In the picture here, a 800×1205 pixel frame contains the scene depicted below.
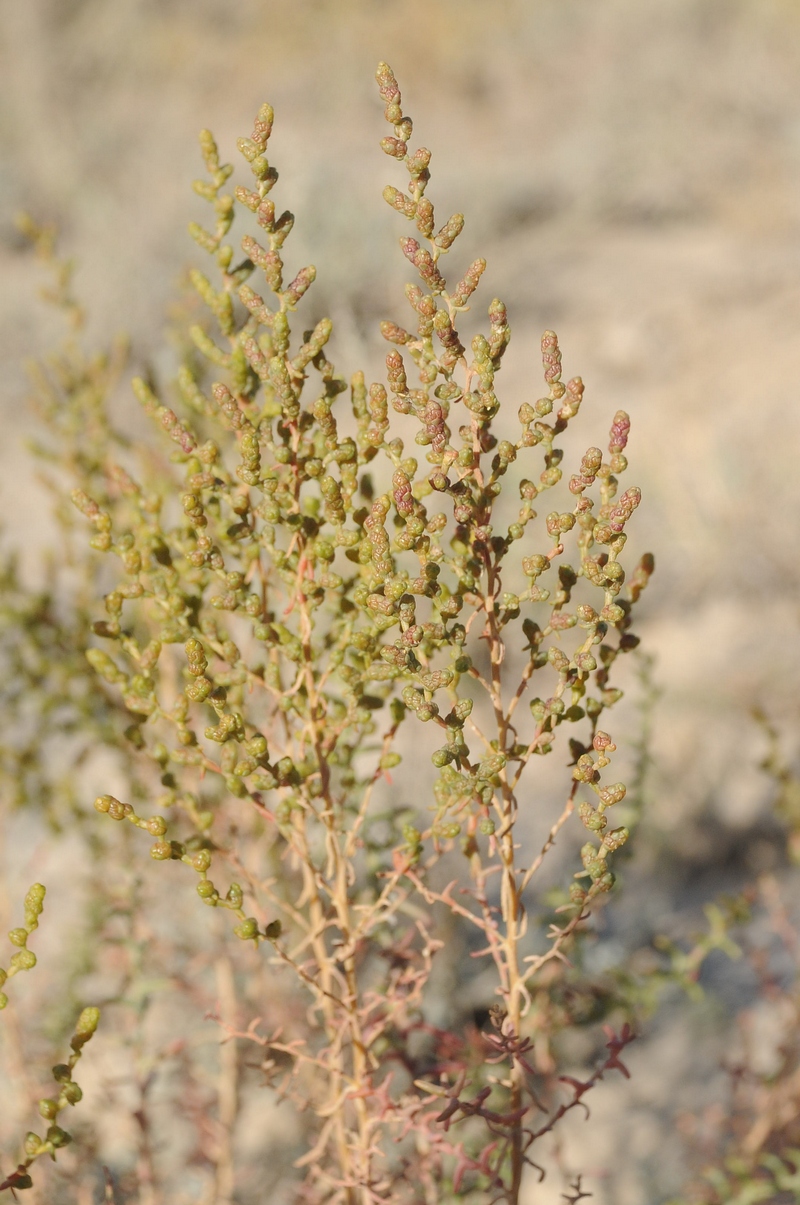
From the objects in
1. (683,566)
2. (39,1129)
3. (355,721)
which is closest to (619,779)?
(683,566)

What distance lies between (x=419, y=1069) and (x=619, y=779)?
8.27 ft

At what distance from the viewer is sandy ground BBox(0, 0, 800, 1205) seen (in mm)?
4500

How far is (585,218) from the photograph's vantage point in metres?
9.59

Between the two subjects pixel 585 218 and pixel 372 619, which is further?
pixel 585 218

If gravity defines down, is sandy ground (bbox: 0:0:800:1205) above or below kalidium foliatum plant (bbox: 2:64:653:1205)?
above

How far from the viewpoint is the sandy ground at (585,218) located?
4500 millimetres

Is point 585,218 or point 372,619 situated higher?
point 585,218

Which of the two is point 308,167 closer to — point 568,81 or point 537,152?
point 537,152

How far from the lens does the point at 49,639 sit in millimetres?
2246

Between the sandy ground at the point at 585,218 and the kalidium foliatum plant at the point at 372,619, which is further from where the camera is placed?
the sandy ground at the point at 585,218

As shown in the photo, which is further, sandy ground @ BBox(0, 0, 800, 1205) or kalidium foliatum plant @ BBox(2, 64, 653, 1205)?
sandy ground @ BBox(0, 0, 800, 1205)

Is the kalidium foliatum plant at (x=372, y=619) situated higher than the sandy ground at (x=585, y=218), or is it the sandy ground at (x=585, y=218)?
the sandy ground at (x=585, y=218)

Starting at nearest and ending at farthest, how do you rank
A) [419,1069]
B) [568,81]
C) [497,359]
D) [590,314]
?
[497,359]
[419,1069]
[590,314]
[568,81]

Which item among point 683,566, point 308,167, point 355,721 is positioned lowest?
point 355,721
